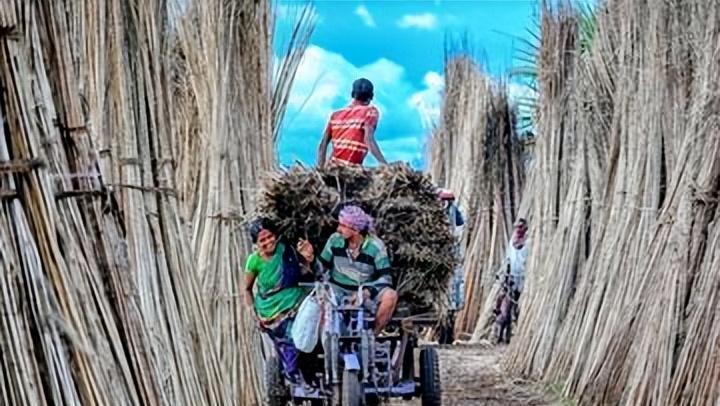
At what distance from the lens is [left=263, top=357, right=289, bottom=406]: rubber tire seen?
6461 mm

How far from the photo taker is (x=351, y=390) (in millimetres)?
5934

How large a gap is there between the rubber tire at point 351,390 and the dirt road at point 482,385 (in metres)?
2.24

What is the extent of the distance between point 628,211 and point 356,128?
1.63 meters

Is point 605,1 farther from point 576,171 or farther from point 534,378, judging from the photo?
point 534,378

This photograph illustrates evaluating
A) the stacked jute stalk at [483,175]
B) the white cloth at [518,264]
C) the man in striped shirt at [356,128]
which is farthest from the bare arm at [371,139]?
the stacked jute stalk at [483,175]

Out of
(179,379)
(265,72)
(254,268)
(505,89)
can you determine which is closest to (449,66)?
(505,89)

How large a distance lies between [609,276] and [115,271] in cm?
474

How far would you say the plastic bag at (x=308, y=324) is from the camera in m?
6.09

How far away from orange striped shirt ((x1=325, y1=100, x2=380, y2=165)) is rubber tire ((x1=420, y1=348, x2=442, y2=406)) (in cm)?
122

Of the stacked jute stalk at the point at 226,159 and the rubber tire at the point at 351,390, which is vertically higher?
the stacked jute stalk at the point at 226,159

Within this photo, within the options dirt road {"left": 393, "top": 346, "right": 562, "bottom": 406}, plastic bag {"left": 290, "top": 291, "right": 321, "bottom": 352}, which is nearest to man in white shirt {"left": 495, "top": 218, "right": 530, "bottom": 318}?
dirt road {"left": 393, "top": 346, "right": 562, "bottom": 406}

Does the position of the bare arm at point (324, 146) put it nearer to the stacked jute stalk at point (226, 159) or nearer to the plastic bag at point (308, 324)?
the stacked jute stalk at point (226, 159)

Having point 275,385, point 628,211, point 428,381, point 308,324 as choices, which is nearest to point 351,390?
point 308,324

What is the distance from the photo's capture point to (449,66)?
14828 mm
